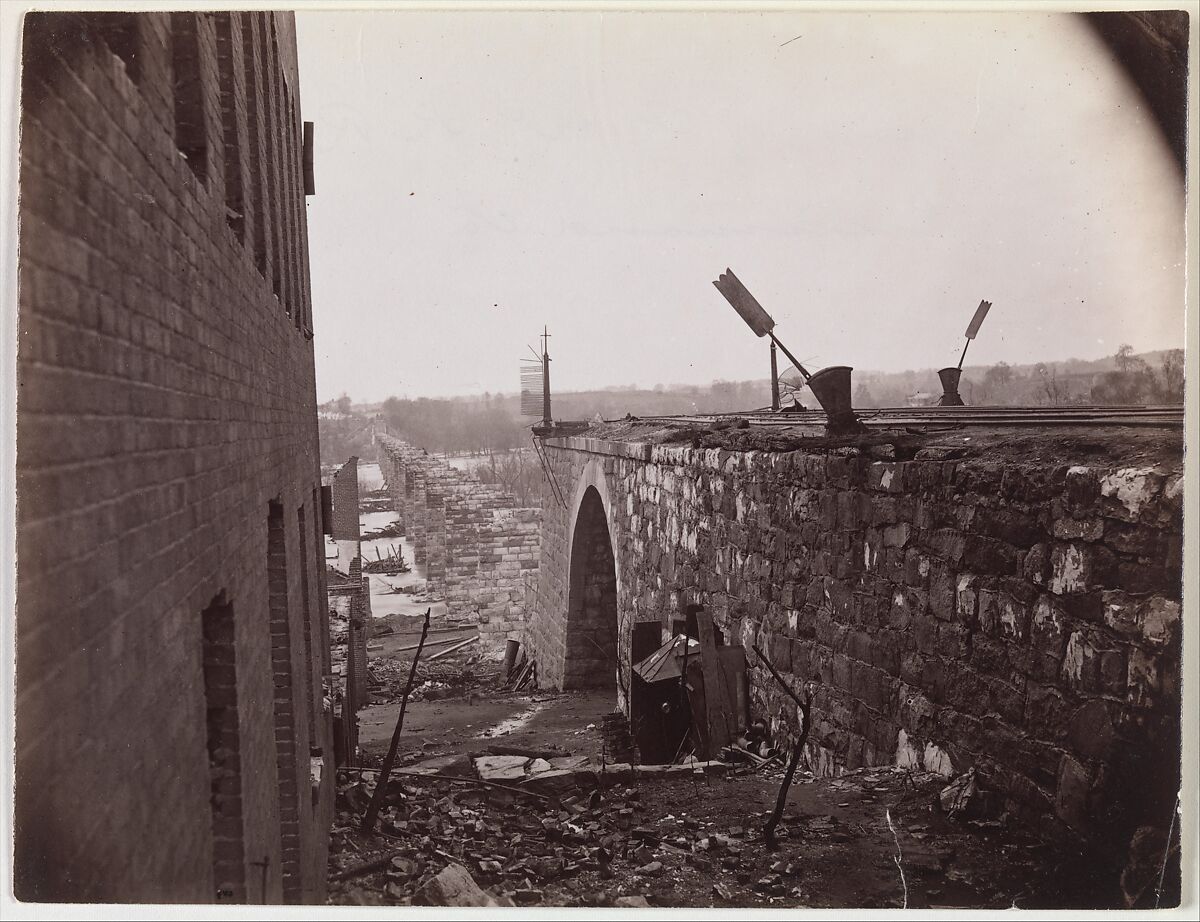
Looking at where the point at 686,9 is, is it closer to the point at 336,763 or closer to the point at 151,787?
the point at 151,787

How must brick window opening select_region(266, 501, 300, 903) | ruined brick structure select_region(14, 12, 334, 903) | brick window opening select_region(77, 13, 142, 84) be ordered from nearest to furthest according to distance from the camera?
ruined brick structure select_region(14, 12, 334, 903)
brick window opening select_region(77, 13, 142, 84)
brick window opening select_region(266, 501, 300, 903)

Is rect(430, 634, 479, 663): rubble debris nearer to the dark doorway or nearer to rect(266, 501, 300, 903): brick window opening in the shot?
the dark doorway

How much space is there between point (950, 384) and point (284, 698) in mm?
7867

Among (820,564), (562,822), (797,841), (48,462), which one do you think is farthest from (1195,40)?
(562,822)

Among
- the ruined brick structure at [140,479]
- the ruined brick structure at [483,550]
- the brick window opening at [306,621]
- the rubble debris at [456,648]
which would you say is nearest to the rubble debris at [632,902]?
the ruined brick structure at [140,479]

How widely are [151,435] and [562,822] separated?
4107 mm

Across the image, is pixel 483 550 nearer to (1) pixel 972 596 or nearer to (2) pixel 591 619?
(2) pixel 591 619

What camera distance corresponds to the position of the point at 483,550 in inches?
714

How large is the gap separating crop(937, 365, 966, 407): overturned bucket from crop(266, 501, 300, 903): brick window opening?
24.5ft

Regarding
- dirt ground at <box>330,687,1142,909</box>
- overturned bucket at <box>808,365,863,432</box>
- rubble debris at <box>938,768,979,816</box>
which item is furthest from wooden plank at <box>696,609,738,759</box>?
rubble debris at <box>938,768,979,816</box>

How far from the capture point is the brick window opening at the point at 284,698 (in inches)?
170

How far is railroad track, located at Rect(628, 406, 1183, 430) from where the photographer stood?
412 cm

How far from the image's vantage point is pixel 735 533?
22.6ft

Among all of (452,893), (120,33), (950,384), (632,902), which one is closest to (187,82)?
(120,33)
